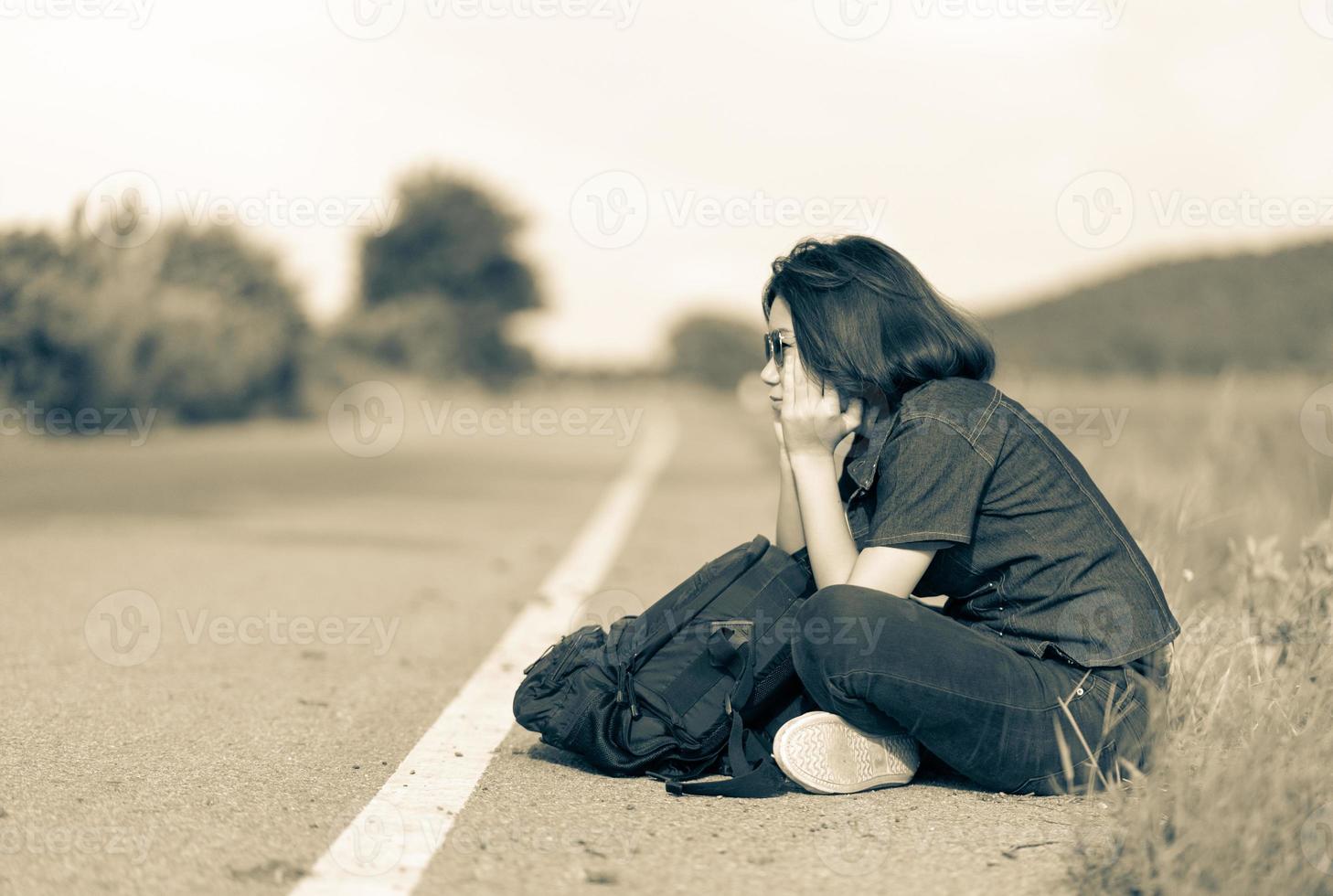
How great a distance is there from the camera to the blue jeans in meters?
3.13

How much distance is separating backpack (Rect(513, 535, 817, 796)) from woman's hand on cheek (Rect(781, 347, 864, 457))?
0.29 metres

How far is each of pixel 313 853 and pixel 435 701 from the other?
1.53 m

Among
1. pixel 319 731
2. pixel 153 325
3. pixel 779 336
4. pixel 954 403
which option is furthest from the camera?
pixel 153 325

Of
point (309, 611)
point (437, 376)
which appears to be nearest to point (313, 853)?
point (309, 611)

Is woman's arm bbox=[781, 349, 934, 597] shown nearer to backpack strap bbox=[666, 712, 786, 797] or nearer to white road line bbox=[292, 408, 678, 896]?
backpack strap bbox=[666, 712, 786, 797]

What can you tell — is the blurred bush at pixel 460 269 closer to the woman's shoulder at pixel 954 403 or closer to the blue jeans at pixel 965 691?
the woman's shoulder at pixel 954 403

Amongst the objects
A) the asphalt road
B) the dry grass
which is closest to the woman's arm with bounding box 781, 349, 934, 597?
the asphalt road

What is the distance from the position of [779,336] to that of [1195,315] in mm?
59718

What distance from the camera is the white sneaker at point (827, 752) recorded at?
10.7ft

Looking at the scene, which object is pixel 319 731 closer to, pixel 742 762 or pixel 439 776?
pixel 439 776

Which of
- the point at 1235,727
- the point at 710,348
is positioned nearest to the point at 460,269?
the point at 1235,727

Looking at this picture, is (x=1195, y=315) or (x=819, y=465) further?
(x=1195, y=315)

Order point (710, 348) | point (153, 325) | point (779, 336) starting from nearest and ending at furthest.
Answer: point (779, 336) < point (153, 325) < point (710, 348)

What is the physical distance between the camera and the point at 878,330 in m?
3.37
